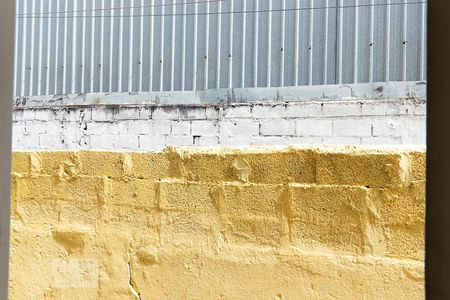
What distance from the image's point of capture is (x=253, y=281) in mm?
3164

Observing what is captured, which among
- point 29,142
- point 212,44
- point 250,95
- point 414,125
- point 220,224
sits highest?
point 212,44

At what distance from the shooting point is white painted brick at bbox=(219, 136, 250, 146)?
11.3 feet

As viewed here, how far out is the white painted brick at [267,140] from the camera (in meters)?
3.36

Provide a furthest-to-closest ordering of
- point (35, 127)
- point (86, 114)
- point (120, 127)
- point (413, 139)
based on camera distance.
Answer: point (35, 127) < point (86, 114) < point (120, 127) < point (413, 139)

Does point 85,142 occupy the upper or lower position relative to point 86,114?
lower

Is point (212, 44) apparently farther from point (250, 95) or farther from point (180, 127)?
point (180, 127)

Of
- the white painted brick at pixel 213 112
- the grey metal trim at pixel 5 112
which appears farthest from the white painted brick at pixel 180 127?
the grey metal trim at pixel 5 112

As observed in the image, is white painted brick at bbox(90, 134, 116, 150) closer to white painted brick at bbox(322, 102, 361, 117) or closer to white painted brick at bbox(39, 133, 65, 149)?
white painted brick at bbox(39, 133, 65, 149)

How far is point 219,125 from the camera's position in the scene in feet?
11.5

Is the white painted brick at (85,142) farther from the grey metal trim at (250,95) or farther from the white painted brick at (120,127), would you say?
the grey metal trim at (250,95)

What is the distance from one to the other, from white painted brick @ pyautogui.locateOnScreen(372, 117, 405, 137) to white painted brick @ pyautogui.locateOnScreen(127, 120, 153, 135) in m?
1.31

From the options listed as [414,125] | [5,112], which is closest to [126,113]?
[414,125]

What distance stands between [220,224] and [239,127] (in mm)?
586

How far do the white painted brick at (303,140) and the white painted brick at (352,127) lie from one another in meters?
0.10
